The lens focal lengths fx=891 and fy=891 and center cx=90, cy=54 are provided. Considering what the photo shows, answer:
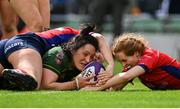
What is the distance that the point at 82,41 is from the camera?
1098 cm

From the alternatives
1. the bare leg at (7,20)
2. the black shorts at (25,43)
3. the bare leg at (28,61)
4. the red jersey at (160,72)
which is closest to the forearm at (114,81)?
the red jersey at (160,72)

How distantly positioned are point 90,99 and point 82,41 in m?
1.51

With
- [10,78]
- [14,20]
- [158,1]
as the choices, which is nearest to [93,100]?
[10,78]

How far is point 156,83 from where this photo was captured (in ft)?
35.7

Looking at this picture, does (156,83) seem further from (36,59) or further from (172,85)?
(36,59)

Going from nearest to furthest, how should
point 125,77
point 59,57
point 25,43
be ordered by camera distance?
point 125,77, point 59,57, point 25,43

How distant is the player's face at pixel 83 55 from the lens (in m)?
10.9

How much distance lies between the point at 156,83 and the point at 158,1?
13528 millimetres

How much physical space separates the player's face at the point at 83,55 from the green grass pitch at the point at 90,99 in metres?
0.61

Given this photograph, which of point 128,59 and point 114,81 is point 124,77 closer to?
point 114,81

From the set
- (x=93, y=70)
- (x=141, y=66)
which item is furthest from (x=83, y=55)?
(x=141, y=66)

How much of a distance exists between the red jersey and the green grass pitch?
32cm

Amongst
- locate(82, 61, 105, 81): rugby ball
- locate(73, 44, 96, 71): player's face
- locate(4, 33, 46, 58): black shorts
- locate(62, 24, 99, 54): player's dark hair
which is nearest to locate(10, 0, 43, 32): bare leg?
locate(4, 33, 46, 58): black shorts

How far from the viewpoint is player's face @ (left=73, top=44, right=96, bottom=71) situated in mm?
10891
